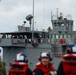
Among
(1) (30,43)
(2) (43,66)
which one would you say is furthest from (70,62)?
(1) (30,43)

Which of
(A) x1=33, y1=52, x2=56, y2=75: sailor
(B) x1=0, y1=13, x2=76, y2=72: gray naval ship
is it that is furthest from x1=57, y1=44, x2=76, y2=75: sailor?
(B) x1=0, y1=13, x2=76, y2=72: gray naval ship

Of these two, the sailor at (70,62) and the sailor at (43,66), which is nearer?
the sailor at (70,62)

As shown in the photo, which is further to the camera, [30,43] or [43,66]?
[30,43]

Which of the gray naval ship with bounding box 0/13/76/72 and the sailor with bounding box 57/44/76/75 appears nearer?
the sailor with bounding box 57/44/76/75

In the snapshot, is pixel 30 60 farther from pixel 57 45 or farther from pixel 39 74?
pixel 39 74

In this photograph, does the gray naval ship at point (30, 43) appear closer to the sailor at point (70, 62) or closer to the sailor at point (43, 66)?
the sailor at point (43, 66)

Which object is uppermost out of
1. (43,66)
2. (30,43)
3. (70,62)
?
(70,62)

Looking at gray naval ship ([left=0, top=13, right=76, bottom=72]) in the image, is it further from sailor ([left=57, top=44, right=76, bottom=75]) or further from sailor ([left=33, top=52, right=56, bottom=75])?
sailor ([left=57, top=44, right=76, bottom=75])

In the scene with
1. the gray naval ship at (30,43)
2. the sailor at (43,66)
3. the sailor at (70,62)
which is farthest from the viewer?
the gray naval ship at (30,43)

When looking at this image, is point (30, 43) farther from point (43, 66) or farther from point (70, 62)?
point (70, 62)

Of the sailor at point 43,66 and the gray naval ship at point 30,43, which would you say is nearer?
the sailor at point 43,66

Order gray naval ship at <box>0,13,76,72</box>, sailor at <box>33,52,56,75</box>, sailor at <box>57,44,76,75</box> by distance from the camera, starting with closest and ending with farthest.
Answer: sailor at <box>57,44,76,75</box>
sailor at <box>33,52,56,75</box>
gray naval ship at <box>0,13,76,72</box>

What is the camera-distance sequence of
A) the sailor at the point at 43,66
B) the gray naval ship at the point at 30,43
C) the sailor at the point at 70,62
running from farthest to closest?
the gray naval ship at the point at 30,43 → the sailor at the point at 43,66 → the sailor at the point at 70,62

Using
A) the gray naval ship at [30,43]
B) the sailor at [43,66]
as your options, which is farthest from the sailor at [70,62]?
the gray naval ship at [30,43]
